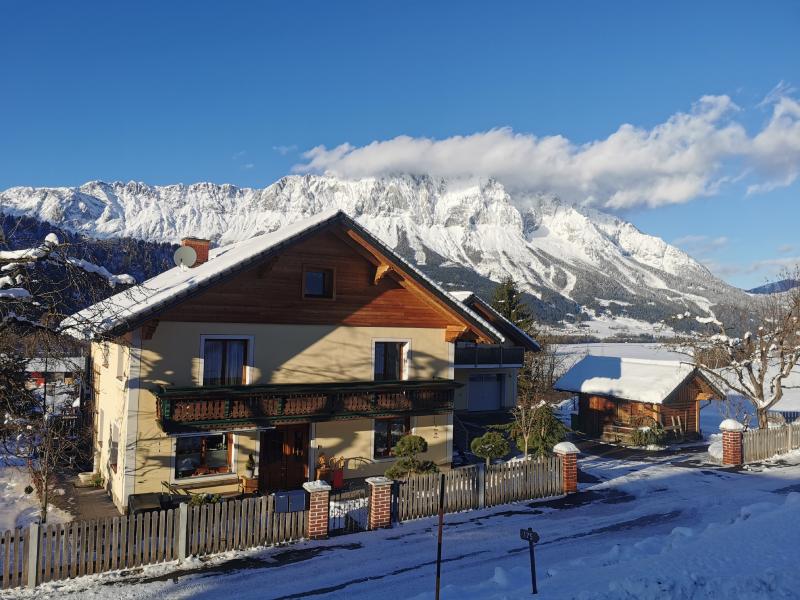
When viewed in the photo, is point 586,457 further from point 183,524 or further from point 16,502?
point 16,502

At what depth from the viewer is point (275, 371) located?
1877 cm

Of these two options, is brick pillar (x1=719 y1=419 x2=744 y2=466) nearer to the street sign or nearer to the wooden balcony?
the wooden balcony

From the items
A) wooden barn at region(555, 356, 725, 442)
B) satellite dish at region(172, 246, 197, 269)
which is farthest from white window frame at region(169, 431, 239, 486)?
wooden barn at region(555, 356, 725, 442)

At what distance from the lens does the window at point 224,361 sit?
17.7 meters

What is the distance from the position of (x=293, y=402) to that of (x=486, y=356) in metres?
15.5

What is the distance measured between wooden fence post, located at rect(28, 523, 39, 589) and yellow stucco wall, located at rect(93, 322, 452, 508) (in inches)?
189

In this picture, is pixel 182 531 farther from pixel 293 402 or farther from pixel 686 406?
pixel 686 406

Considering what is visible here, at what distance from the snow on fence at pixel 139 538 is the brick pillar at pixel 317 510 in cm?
23

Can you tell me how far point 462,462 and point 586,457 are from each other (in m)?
6.12

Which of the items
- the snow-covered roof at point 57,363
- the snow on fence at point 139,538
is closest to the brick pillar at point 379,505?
the snow on fence at point 139,538

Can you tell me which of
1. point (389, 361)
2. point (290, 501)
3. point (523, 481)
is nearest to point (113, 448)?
point (290, 501)

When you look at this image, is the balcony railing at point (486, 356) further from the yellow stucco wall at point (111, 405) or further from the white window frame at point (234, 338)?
the yellow stucco wall at point (111, 405)

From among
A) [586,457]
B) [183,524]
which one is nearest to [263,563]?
[183,524]

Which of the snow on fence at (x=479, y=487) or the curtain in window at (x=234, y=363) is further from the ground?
the curtain in window at (x=234, y=363)
